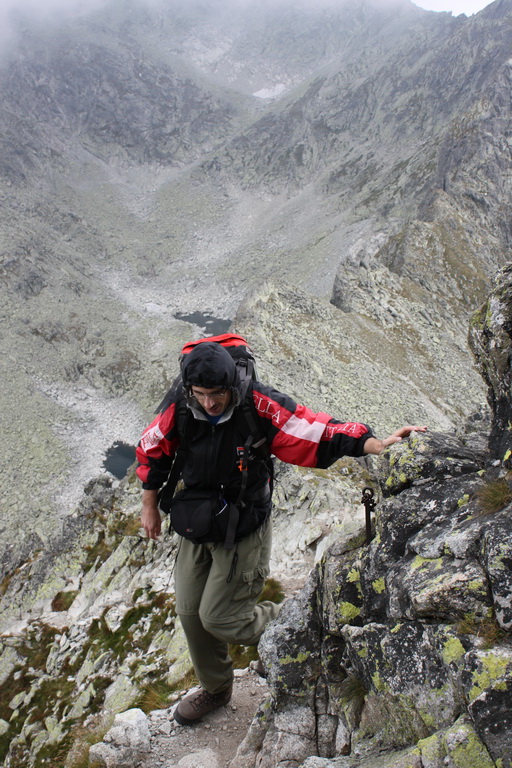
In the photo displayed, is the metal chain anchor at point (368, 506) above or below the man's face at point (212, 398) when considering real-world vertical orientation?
below

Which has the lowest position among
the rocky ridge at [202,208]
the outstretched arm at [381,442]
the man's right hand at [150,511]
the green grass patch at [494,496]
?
the man's right hand at [150,511]

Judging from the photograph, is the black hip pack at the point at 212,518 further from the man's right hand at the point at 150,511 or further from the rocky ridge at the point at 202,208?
the rocky ridge at the point at 202,208

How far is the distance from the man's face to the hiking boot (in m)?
4.76

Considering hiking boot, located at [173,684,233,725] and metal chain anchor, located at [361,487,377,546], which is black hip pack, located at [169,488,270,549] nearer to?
metal chain anchor, located at [361,487,377,546]

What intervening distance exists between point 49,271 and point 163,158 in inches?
3618

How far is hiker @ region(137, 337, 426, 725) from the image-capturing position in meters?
5.68

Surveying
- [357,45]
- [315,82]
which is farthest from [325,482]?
[357,45]

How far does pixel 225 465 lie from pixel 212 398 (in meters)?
0.98

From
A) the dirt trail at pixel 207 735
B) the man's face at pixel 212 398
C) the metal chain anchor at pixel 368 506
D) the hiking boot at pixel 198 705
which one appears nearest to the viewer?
the man's face at pixel 212 398

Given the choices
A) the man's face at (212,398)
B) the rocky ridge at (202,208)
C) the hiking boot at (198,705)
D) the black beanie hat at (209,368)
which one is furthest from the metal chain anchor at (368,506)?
the rocky ridge at (202,208)

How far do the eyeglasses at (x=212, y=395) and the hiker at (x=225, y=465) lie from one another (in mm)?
12

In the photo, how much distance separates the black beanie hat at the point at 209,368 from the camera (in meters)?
5.37

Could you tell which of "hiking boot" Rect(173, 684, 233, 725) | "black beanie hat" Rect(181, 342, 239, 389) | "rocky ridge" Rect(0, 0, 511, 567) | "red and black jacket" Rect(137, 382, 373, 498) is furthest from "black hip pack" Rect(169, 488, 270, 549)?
"rocky ridge" Rect(0, 0, 511, 567)

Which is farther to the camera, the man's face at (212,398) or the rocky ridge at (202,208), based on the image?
the rocky ridge at (202,208)
